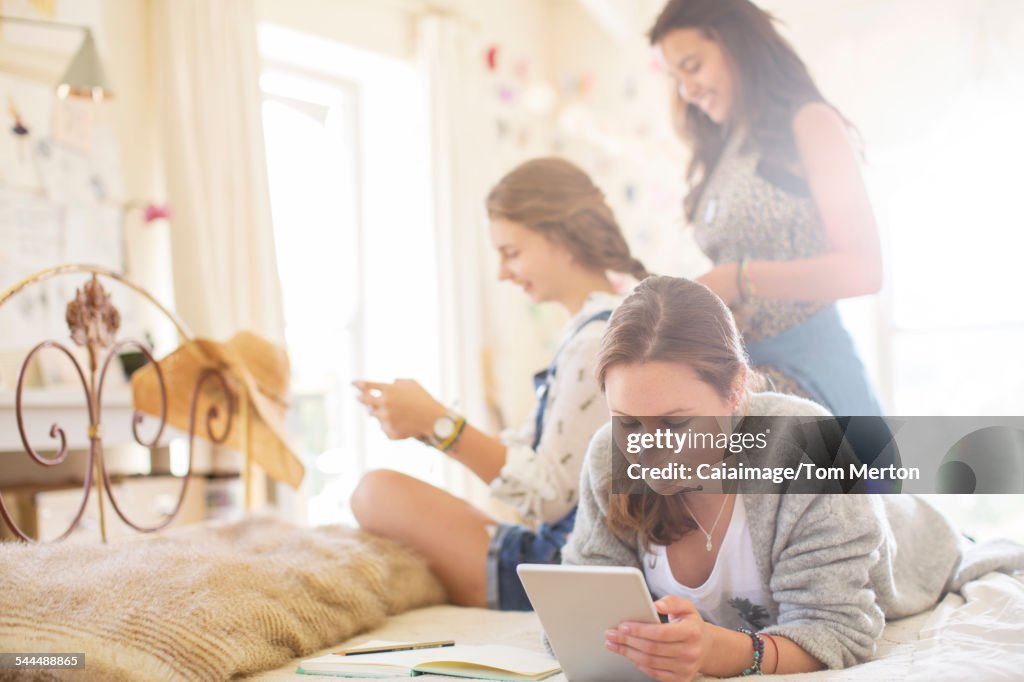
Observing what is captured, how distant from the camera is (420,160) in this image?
2.80 meters

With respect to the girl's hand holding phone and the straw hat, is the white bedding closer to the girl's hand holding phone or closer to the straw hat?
the girl's hand holding phone

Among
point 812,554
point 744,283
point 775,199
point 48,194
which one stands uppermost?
point 48,194

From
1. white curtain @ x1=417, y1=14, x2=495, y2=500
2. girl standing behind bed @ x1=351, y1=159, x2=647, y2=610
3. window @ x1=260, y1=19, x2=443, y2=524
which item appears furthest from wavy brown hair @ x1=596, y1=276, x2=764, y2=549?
window @ x1=260, y1=19, x2=443, y2=524

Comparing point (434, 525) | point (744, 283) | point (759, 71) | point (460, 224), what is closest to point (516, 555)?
point (434, 525)

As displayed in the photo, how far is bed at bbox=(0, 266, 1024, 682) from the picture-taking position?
2.96 ft

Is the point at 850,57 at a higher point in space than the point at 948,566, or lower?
higher

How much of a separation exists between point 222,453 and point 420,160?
1072 millimetres

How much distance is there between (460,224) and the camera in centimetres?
259

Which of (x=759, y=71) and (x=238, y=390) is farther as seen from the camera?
(x=238, y=390)

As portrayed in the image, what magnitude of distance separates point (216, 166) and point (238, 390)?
1.02 meters

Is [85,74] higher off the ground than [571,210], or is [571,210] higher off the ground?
[85,74]

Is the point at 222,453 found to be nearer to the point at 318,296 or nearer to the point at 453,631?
the point at 318,296

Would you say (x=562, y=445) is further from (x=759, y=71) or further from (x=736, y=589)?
(x=759, y=71)

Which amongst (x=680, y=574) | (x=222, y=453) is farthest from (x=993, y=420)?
(x=222, y=453)
